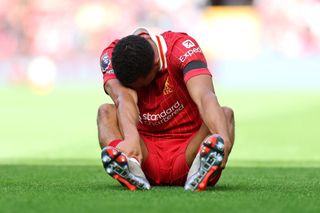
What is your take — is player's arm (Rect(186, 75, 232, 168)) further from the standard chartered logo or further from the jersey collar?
the standard chartered logo

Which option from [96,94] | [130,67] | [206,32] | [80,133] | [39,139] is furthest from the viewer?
[206,32]

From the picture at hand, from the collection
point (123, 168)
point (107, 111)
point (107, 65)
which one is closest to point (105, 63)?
point (107, 65)

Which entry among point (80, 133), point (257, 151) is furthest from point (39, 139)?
point (257, 151)

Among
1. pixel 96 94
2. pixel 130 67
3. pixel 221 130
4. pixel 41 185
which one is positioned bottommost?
pixel 96 94

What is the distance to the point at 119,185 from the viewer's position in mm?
5742

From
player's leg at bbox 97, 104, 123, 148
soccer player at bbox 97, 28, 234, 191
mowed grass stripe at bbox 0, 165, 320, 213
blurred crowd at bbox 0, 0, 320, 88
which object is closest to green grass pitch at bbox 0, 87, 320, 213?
mowed grass stripe at bbox 0, 165, 320, 213

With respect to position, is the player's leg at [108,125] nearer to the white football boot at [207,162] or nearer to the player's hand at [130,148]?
the player's hand at [130,148]

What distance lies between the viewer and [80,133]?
13.2 metres

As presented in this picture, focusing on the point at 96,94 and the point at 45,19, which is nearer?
the point at 96,94

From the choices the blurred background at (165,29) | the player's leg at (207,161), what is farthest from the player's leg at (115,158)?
the blurred background at (165,29)

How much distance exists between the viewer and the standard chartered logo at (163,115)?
5605 millimetres

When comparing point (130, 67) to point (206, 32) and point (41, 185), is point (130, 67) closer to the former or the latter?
point (41, 185)

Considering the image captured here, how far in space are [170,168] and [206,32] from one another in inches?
914

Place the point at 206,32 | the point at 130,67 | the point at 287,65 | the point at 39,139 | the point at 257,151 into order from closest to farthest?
1. the point at 130,67
2. the point at 257,151
3. the point at 39,139
4. the point at 287,65
5. the point at 206,32
